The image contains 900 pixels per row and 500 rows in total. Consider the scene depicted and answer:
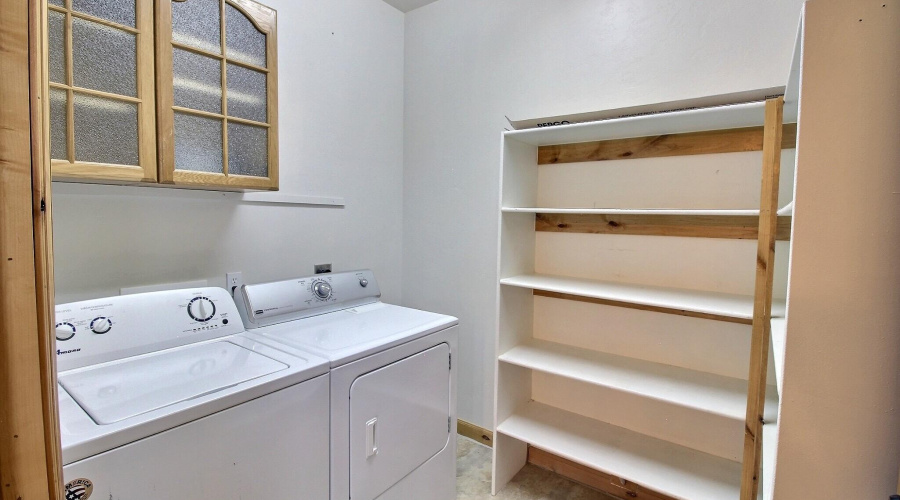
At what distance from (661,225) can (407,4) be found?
2.00m

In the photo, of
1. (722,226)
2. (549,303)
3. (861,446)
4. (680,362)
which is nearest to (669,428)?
(680,362)

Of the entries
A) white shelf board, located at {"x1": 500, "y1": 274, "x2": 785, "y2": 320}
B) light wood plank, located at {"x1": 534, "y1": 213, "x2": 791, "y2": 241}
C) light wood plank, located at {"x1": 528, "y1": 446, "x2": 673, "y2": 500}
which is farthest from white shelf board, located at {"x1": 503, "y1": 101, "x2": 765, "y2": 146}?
light wood plank, located at {"x1": 528, "y1": 446, "x2": 673, "y2": 500}

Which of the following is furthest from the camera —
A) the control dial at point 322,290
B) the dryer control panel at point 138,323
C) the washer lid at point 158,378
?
the control dial at point 322,290

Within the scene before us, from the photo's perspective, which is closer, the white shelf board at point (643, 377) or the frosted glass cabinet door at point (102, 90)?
the frosted glass cabinet door at point (102, 90)

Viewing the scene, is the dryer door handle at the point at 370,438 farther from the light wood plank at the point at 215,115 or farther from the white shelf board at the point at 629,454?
the light wood plank at the point at 215,115

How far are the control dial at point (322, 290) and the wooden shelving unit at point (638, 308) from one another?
834mm

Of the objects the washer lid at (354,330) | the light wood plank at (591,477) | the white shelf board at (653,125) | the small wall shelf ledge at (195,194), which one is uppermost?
the white shelf board at (653,125)

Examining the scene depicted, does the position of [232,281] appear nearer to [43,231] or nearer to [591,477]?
[43,231]

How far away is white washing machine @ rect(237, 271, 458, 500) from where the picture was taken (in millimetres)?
1474

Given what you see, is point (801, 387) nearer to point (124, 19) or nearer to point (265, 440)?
point (265, 440)

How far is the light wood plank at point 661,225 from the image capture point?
1.77 metres

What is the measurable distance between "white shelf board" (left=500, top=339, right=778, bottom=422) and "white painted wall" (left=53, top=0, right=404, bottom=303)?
3.71 feet

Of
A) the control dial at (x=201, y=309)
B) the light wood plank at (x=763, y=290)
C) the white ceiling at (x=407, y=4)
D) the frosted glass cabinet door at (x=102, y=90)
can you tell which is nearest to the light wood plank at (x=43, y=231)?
the frosted glass cabinet door at (x=102, y=90)

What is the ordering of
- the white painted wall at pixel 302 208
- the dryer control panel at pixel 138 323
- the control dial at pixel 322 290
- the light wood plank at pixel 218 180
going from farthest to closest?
1. the control dial at pixel 322 290
2. the white painted wall at pixel 302 208
3. the light wood plank at pixel 218 180
4. the dryer control panel at pixel 138 323
